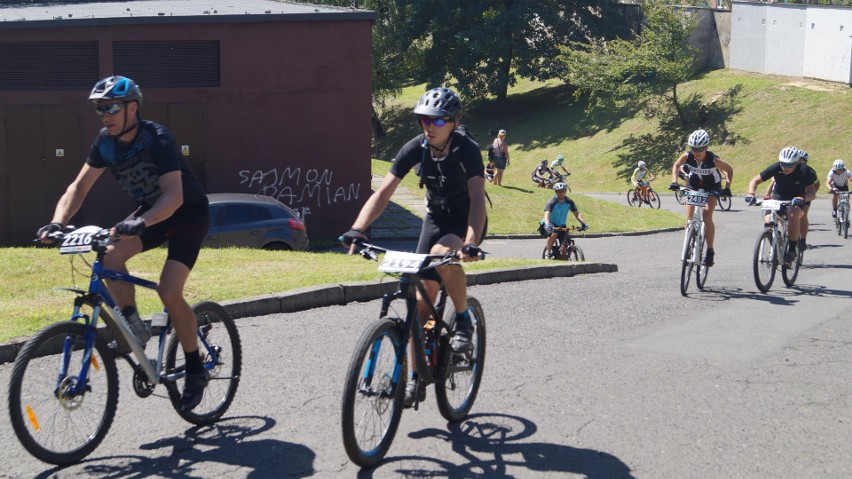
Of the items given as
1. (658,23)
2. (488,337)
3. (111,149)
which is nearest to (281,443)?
(111,149)

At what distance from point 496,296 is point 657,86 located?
40.9 m

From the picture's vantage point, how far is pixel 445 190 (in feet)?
20.1

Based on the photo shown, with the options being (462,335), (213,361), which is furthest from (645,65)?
(213,361)

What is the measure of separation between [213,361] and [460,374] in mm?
1512

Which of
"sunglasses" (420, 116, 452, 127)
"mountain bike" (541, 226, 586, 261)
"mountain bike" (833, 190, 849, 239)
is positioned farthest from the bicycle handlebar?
"mountain bike" (833, 190, 849, 239)

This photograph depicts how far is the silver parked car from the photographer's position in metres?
18.8

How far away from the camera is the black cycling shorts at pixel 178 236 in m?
5.86

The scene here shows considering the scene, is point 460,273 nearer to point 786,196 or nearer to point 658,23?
point 786,196

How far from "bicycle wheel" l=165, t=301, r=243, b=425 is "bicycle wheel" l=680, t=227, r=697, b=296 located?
6.71 m

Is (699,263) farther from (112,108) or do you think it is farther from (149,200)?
(112,108)

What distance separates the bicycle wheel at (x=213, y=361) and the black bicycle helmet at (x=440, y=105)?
1786 millimetres

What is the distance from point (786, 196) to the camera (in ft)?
45.6

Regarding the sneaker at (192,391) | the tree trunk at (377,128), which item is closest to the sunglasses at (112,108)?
the sneaker at (192,391)

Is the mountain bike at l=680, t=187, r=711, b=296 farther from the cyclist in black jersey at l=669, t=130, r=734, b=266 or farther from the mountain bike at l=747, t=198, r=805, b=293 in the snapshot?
the mountain bike at l=747, t=198, r=805, b=293
